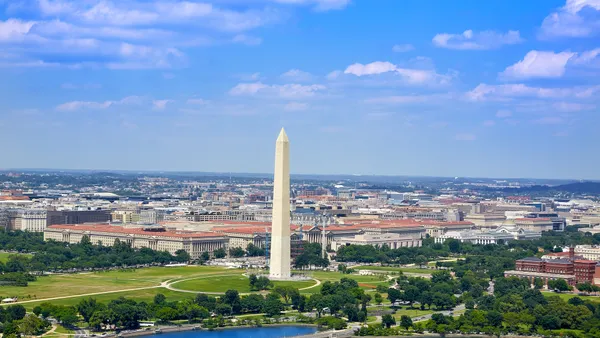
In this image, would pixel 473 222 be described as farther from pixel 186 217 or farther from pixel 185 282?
pixel 185 282

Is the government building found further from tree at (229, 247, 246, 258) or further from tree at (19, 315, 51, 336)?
tree at (19, 315, 51, 336)

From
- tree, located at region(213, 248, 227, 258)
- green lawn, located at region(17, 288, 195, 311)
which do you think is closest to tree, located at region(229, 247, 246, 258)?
tree, located at region(213, 248, 227, 258)

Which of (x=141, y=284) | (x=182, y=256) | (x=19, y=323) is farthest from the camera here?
(x=182, y=256)

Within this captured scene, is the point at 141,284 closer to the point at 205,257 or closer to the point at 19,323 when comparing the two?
the point at 205,257

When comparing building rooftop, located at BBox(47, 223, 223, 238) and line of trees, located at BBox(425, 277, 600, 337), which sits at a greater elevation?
building rooftop, located at BBox(47, 223, 223, 238)

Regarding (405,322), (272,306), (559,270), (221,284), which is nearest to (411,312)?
(405,322)

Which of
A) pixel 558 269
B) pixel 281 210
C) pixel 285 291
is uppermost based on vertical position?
pixel 281 210

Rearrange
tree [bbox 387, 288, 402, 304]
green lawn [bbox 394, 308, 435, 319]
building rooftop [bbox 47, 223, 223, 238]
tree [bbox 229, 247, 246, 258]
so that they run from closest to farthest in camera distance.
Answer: green lawn [bbox 394, 308, 435, 319]
tree [bbox 387, 288, 402, 304]
tree [bbox 229, 247, 246, 258]
building rooftop [bbox 47, 223, 223, 238]

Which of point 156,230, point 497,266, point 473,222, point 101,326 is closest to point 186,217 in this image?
point 156,230
